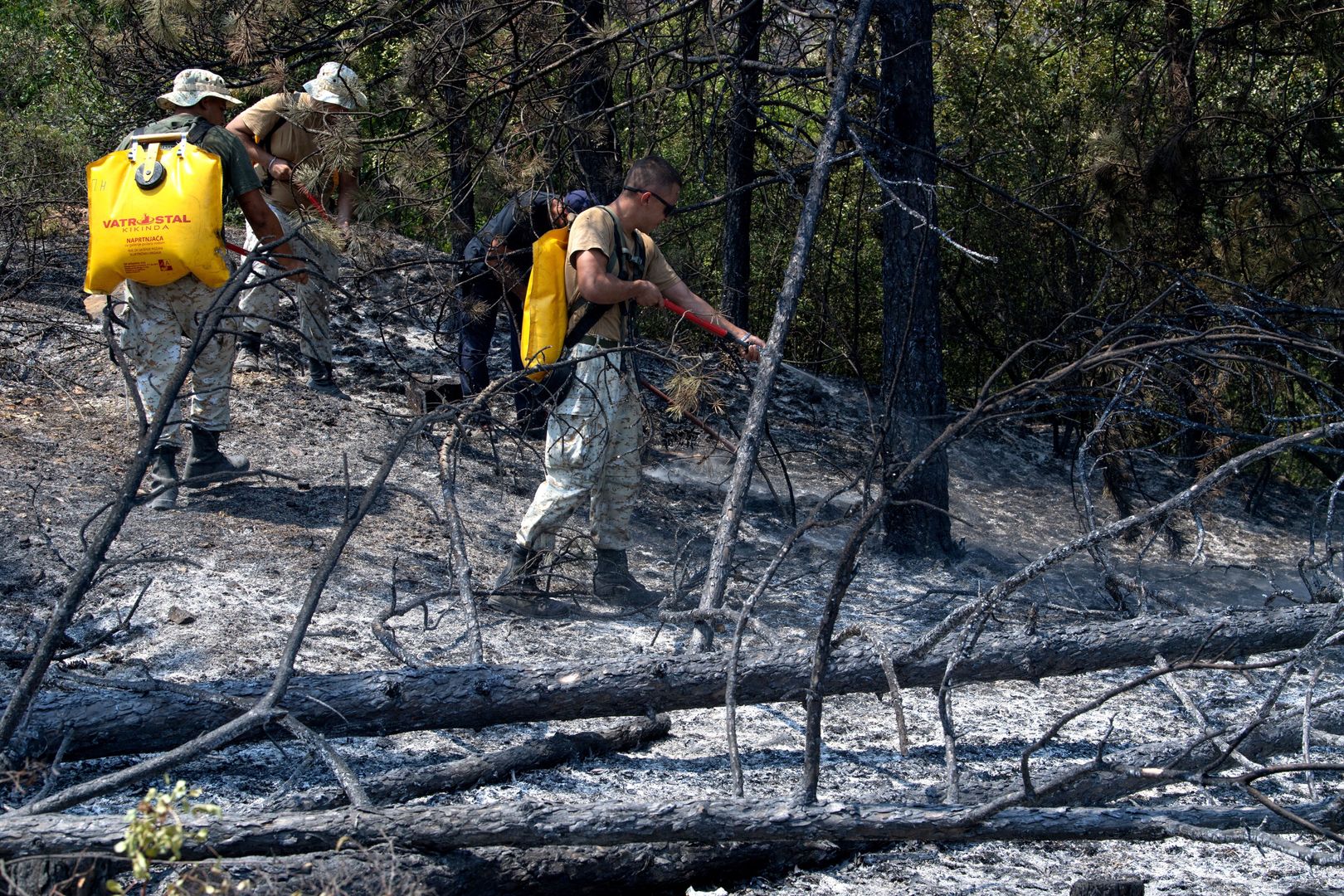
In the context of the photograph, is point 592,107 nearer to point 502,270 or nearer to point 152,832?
point 502,270

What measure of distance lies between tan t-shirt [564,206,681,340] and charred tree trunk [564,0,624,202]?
67cm

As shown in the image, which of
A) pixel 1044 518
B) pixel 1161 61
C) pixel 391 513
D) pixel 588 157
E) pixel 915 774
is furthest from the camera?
pixel 1044 518

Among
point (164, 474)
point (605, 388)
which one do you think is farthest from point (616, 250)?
point (164, 474)

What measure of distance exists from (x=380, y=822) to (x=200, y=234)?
2.83 meters

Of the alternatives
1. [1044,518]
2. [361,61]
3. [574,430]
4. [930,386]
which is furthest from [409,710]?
[1044,518]

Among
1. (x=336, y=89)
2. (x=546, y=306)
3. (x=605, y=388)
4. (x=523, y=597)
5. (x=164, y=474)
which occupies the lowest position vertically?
(x=523, y=597)

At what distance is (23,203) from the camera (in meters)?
6.10

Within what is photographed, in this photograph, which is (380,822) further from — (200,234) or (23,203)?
(23,203)

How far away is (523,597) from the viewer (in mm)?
4629

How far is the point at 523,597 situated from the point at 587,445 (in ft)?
2.24

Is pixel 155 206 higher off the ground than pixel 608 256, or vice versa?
pixel 155 206

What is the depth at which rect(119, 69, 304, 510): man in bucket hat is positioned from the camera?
471 centimetres

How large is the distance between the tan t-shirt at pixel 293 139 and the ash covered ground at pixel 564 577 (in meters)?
0.50

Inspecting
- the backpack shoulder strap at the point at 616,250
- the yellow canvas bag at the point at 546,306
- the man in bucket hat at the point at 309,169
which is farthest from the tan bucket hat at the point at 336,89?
the backpack shoulder strap at the point at 616,250
